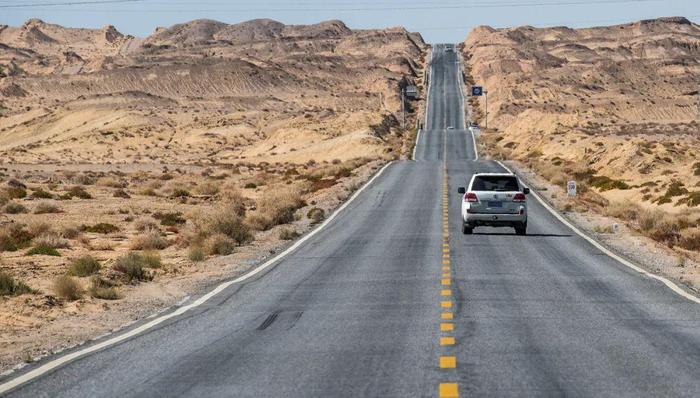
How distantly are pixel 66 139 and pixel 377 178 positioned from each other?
8235 cm

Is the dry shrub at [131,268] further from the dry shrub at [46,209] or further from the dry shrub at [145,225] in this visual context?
the dry shrub at [46,209]

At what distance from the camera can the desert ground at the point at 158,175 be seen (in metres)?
18.5

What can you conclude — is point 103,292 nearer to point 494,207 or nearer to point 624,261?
point 624,261

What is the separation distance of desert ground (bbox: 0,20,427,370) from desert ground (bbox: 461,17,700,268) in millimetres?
11241

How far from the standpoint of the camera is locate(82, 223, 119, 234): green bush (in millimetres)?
34719

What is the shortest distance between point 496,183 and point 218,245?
8744mm

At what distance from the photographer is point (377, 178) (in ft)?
197

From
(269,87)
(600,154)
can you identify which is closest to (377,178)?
(600,154)

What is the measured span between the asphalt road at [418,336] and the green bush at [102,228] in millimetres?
12314

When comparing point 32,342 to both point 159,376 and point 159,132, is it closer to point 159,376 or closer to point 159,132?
point 159,376

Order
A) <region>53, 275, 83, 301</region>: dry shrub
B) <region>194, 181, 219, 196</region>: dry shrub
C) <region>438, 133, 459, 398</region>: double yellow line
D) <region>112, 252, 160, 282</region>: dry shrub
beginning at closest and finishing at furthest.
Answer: <region>438, 133, 459, 398</region>: double yellow line < <region>53, 275, 83, 301</region>: dry shrub < <region>112, 252, 160, 282</region>: dry shrub < <region>194, 181, 219, 196</region>: dry shrub

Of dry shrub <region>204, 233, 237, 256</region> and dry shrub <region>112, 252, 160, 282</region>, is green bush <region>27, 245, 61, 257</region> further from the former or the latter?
dry shrub <region>112, 252, 160, 282</region>

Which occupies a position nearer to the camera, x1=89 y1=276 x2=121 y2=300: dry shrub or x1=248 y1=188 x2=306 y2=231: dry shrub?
x1=89 y1=276 x2=121 y2=300: dry shrub

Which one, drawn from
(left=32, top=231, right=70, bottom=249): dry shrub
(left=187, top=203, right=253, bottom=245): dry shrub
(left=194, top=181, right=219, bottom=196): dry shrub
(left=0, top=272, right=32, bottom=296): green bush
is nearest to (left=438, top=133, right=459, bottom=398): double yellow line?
(left=187, top=203, right=253, bottom=245): dry shrub
